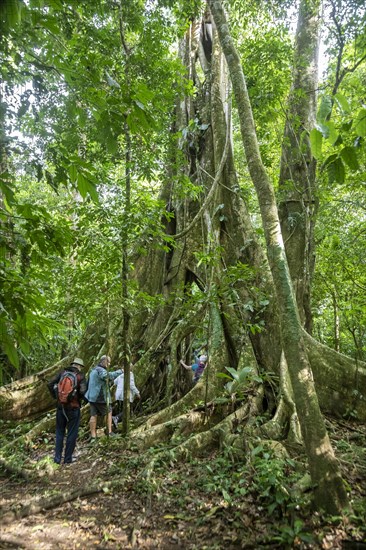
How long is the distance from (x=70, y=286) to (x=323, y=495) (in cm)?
382

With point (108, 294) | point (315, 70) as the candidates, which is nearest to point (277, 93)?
point (315, 70)

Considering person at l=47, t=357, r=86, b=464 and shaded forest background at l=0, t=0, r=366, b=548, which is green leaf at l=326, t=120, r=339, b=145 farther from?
person at l=47, t=357, r=86, b=464

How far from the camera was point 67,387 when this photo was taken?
546 centimetres

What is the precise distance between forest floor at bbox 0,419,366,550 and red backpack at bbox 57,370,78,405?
0.95 meters

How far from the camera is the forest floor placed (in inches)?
117

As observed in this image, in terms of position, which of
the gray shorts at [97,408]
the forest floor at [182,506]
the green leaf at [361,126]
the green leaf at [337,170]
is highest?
the green leaf at [361,126]

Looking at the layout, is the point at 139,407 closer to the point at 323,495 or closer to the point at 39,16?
the point at 323,495

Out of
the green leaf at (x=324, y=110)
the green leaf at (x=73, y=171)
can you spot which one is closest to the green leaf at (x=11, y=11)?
the green leaf at (x=73, y=171)

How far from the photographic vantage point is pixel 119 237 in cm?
505

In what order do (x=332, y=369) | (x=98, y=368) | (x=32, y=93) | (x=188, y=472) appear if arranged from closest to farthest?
1. (x=32, y=93)
2. (x=188, y=472)
3. (x=332, y=369)
4. (x=98, y=368)

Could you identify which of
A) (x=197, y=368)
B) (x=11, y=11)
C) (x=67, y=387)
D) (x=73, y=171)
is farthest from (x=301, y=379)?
(x=197, y=368)

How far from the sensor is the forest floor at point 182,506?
2.98m

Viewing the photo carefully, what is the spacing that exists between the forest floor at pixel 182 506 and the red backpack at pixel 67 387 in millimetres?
947

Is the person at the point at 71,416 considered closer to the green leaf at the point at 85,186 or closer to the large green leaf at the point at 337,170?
the green leaf at the point at 85,186
